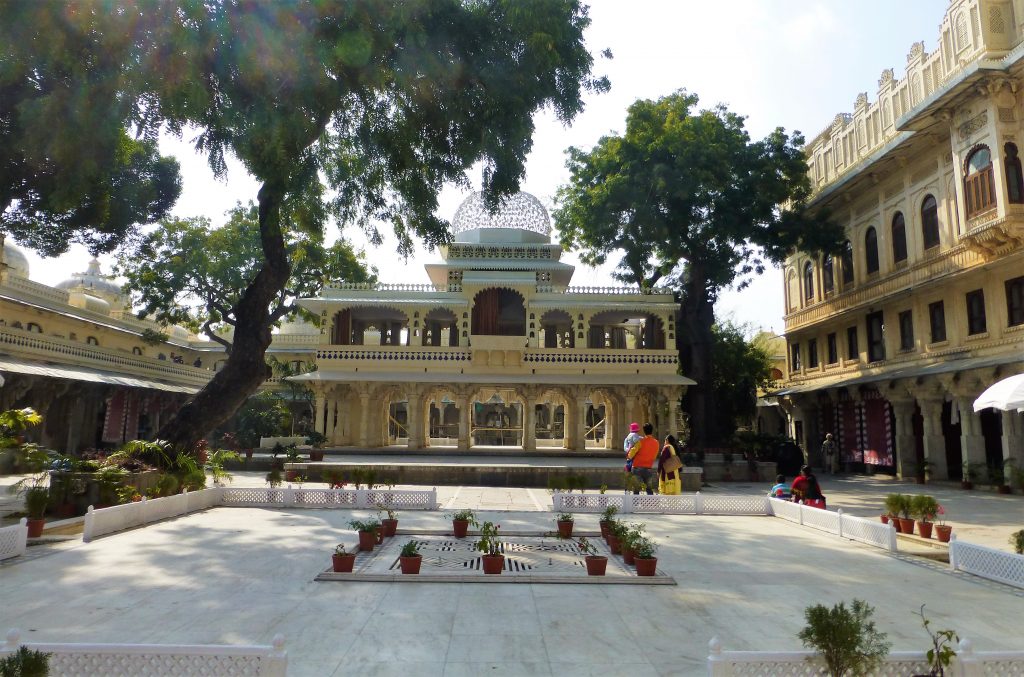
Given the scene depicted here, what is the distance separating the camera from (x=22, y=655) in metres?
3.76

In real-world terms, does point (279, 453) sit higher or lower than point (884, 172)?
lower

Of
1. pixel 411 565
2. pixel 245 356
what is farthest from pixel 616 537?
pixel 245 356

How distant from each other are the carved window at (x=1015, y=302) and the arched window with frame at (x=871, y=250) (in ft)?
22.5

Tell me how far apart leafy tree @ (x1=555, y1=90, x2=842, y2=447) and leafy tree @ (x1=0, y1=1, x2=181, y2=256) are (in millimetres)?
17093

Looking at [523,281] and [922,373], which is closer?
[922,373]

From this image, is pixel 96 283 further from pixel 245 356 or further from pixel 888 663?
pixel 888 663

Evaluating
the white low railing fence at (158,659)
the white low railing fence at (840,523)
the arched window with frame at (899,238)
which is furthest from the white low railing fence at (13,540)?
the arched window with frame at (899,238)

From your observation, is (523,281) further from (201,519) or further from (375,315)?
(201,519)

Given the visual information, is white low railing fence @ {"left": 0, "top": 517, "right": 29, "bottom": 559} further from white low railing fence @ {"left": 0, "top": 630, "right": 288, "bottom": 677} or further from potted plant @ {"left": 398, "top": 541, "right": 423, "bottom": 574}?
white low railing fence @ {"left": 0, "top": 630, "right": 288, "bottom": 677}

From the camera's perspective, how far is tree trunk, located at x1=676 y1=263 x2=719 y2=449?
89.0 ft

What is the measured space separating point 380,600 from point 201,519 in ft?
23.1

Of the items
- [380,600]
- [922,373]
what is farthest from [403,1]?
[922,373]

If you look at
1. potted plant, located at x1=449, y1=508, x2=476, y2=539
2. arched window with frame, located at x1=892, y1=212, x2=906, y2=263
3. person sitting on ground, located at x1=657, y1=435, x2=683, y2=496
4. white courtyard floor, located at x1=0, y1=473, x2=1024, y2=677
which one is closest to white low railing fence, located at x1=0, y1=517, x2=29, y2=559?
white courtyard floor, located at x1=0, y1=473, x2=1024, y2=677

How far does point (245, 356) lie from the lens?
15758 millimetres
